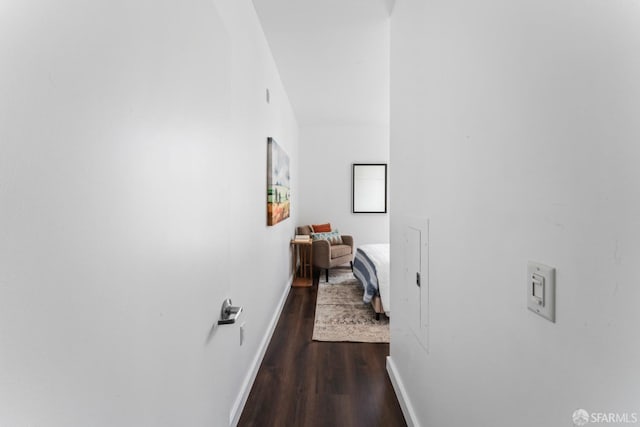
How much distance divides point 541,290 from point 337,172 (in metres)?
5.13

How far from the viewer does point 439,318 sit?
1.26 m

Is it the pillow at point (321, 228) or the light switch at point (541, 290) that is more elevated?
the light switch at point (541, 290)

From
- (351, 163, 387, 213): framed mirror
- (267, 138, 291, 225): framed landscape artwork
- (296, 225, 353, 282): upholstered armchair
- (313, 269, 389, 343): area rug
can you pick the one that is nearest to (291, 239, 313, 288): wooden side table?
(296, 225, 353, 282): upholstered armchair

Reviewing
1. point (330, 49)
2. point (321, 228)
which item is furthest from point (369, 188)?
point (330, 49)

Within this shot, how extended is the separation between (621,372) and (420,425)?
1279 mm

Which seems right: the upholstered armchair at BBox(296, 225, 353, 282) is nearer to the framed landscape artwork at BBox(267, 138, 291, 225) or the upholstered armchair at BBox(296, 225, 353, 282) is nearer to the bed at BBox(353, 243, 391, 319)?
the bed at BBox(353, 243, 391, 319)

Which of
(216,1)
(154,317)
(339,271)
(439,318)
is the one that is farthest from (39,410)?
(339,271)

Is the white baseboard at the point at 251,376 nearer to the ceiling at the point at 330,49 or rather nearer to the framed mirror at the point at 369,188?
the ceiling at the point at 330,49

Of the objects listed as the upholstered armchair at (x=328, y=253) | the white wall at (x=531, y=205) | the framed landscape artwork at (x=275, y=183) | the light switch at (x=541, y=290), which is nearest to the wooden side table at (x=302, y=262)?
the upholstered armchair at (x=328, y=253)

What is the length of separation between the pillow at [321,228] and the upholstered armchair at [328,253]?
160 millimetres

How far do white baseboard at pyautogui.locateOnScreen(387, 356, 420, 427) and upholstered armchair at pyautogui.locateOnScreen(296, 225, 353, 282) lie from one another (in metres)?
2.42

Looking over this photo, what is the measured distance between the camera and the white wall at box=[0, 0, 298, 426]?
0.41 metres

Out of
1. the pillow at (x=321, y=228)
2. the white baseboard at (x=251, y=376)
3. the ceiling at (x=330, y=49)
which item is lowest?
the white baseboard at (x=251, y=376)

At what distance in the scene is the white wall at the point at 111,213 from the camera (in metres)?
0.41
